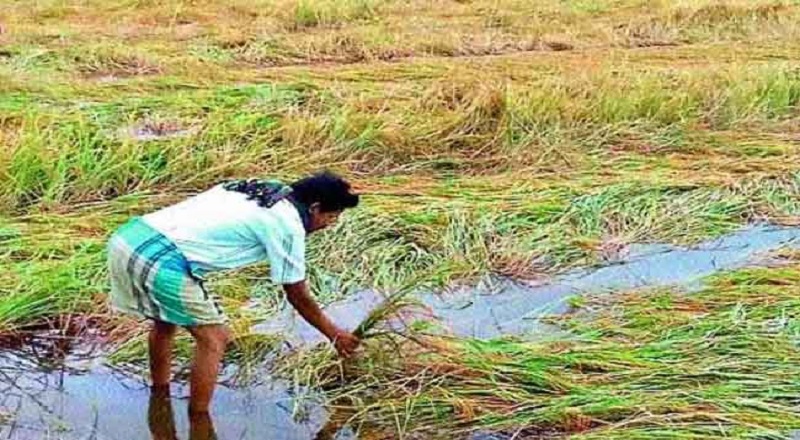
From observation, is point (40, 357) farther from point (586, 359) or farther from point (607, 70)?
point (607, 70)

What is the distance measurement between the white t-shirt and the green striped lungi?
0.03 metres

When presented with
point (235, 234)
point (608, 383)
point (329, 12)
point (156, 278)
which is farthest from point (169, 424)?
point (329, 12)

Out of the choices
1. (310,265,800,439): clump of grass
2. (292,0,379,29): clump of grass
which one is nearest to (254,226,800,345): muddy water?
(310,265,800,439): clump of grass

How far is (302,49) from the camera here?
9953mm

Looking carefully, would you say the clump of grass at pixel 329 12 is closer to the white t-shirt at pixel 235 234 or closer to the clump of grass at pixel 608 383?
the clump of grass at pixel 608 383

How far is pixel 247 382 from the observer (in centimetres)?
412

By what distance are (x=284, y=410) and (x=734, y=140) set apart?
4194mm

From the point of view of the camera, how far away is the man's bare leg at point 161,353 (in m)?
3.84

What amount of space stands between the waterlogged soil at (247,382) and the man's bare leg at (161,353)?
58 millimetres

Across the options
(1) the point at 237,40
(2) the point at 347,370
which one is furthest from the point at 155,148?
(1) the point at 237,40

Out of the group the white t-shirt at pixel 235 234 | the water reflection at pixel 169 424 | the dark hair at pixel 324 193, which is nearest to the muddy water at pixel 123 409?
the water reflection at pixel 169 424

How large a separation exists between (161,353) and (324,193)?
807 millimetres

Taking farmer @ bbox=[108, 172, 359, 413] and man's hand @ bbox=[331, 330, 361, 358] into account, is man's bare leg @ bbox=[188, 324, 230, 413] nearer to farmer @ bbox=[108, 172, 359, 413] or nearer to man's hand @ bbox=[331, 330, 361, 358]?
farmer @ bbox=[108, 172, 359, 413]

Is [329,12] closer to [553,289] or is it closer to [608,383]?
[553,289]
